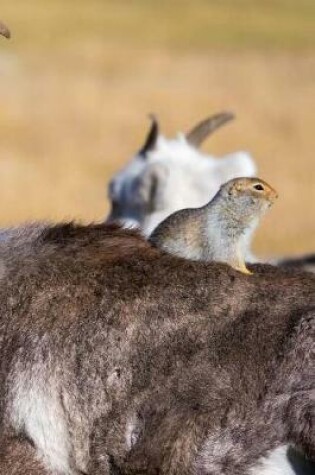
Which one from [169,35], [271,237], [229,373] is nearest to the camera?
[229,373]

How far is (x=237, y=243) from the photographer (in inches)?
245

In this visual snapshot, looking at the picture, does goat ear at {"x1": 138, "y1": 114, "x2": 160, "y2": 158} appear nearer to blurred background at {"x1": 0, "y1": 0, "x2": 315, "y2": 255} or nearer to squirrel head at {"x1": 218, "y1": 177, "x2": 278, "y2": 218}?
blurred background at {"x1": 0, "y1": 0, "x2": 315, "y2": 255}

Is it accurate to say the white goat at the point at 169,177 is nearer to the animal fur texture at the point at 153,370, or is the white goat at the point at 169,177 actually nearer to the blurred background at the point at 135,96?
the blurred background at the point at 135,96

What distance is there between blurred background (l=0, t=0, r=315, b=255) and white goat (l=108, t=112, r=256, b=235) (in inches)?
174

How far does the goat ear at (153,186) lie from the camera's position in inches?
436

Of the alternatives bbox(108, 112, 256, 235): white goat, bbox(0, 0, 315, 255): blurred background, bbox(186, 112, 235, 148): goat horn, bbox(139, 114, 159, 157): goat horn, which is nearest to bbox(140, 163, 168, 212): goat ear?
bbox(108, 112, 256, 235): white goat

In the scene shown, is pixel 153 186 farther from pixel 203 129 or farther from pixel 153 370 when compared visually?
pixel 153 370

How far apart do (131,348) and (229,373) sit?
1.26 feet

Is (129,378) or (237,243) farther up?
(237,243)

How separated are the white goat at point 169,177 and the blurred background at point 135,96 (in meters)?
4.41

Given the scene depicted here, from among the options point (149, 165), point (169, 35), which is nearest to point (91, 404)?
point (149, 165)

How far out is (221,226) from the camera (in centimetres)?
627

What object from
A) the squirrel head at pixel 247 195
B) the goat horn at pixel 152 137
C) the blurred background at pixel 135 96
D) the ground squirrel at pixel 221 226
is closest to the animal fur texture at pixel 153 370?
the ground squirrel at pixel 221 226

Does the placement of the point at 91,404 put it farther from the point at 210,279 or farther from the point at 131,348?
the point at 210,279
